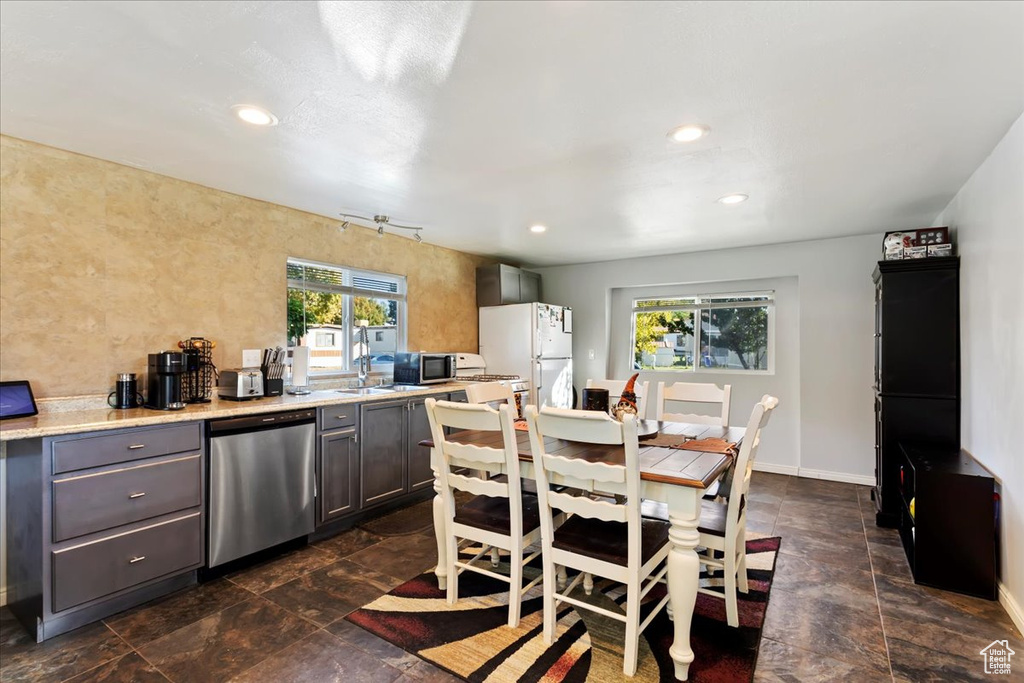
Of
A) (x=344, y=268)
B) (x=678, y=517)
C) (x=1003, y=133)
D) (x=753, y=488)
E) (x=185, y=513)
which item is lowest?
(x=753, y=488)

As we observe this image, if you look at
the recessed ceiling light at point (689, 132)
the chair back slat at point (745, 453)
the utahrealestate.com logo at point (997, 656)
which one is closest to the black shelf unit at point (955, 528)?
the utahrealestate.com logo at point (997, 656)

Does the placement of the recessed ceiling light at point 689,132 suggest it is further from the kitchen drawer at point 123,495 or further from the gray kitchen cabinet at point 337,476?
the kitchen drawer at point 123,495

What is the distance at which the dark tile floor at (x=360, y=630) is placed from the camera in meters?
1.92

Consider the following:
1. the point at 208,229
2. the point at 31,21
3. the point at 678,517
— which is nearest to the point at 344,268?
the point at 208,229

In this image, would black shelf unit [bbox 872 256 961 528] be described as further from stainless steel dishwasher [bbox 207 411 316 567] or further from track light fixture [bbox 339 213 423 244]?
stainless steel dishwasher [bbox 207 411 316 567]

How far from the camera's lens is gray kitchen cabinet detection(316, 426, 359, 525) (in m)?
3.24

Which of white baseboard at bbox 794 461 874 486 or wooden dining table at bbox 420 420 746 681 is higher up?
wooden dining table at bbox 420 420 746 681

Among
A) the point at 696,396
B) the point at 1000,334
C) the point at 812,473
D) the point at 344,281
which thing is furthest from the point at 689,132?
the point at 812,473

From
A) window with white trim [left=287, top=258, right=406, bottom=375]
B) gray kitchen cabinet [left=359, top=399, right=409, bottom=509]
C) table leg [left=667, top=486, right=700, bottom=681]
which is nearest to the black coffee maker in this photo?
window with white trim [left=287, top=258, right=406, bottom=375]

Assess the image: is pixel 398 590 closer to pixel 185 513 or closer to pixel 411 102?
pixel 185 513

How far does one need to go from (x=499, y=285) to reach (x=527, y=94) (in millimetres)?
3490

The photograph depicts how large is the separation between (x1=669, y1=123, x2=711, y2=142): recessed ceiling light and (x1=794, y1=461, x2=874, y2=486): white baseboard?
12.7 ft

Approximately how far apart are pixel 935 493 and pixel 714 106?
234 cm

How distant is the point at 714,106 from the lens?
209 cm
